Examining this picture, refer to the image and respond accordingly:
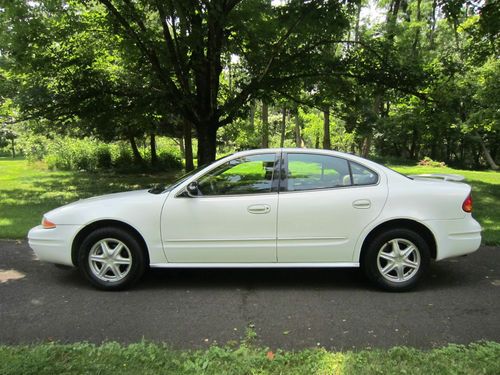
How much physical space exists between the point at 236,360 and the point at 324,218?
210 centimetres

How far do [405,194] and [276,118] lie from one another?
157 feet

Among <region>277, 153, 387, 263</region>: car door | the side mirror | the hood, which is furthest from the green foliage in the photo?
<region>277, 153, 387, 263</region>: car door

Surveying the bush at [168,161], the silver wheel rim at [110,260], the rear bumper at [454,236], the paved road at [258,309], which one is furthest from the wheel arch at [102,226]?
the bush at [168,161]

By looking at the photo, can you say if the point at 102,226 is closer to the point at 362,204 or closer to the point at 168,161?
the point at 362,204

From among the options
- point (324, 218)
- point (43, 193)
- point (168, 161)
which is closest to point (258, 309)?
point (324, 218)

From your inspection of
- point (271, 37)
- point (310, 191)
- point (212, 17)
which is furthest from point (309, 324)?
point (271, 37)

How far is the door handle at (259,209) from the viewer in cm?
508

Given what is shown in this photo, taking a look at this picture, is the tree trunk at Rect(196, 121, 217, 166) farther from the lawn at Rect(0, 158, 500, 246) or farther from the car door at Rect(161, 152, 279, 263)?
the car door at Rect(161, 152, 279, 263)

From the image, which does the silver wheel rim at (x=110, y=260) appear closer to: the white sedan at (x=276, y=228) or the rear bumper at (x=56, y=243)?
the white sedan at (x=276, y=228)

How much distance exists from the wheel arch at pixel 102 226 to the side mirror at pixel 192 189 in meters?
0.72

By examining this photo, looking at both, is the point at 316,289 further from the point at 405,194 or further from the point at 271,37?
the point at 271,37

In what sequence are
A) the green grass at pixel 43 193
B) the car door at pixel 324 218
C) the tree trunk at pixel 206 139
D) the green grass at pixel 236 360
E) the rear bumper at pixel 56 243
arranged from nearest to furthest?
the green grass at pixel 236 360 → the car door at pixel 324 218 → the rear bumper at pixel 56 243 → the green grass at pixel 43 193 → the tree trunk at pixel 206 139

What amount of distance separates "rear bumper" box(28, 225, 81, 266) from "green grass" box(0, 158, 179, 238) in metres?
2.91

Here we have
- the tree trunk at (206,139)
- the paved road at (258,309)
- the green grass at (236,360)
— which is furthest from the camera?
the tree trunk at (206,139)
